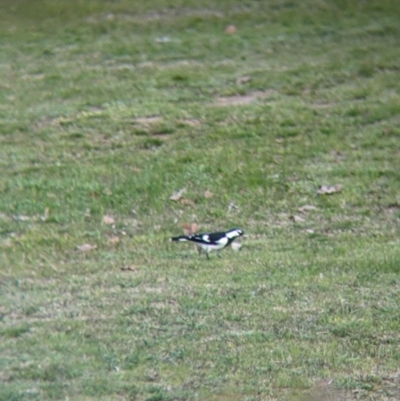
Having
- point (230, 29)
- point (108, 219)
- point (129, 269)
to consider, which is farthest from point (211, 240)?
point (230, 29)

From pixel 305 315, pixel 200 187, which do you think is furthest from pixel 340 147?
pixel 305 315

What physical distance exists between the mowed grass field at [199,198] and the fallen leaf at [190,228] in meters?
0.11

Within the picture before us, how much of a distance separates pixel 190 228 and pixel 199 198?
2.64 feet

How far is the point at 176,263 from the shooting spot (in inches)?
337

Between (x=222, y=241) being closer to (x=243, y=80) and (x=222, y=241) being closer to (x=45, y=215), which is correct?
(x=45, y=215)

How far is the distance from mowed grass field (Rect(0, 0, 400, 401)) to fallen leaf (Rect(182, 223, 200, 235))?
0.34ft

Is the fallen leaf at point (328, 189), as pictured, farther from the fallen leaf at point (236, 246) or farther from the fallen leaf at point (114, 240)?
the fallen leaf at point (114, 240)

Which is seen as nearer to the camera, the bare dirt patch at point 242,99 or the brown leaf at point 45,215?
the brown leaf at point 45,215

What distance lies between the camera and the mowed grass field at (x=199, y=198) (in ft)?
21.3

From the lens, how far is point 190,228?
9.44 metres

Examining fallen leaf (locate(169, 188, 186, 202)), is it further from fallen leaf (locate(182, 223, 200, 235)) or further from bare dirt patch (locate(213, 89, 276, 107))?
bare dirt patch (locate(213, 89, 276, 107))

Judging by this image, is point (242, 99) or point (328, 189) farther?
point (242, 99)

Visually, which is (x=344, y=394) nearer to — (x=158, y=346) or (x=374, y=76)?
(x=158, y=346)

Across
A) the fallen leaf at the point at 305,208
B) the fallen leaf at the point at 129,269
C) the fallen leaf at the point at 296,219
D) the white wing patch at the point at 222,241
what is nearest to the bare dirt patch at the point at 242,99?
the fallen leaf at the point at 305,208
